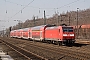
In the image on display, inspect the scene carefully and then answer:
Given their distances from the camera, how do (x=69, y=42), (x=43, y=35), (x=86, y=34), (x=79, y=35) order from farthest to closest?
(x=79, y=35) < (x=86, y=34) < (x=43, y=35) < (x=69, y=42)

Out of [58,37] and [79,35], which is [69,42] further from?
[79,35]

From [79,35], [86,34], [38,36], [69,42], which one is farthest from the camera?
[79,35]

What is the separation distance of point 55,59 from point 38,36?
103 ft

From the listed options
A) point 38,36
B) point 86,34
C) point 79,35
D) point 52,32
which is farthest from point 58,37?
point 79,35

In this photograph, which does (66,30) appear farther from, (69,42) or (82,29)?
(82,29)

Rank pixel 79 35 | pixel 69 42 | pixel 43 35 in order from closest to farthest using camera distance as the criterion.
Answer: pixel 69 42 < pixel 43 35 < pixel 79 35

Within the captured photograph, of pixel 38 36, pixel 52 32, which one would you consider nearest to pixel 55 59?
pixel 52 32

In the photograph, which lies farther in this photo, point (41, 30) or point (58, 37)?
point (41, 30)

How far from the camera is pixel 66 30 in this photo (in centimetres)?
3338

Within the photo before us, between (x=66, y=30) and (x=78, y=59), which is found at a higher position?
(x=66, y=30)

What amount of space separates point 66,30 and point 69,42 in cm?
185

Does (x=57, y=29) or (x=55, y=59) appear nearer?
(x=55, y=59)

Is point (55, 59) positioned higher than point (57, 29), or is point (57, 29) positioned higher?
point (57, 29)

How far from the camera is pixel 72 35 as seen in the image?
33469 millimetres
